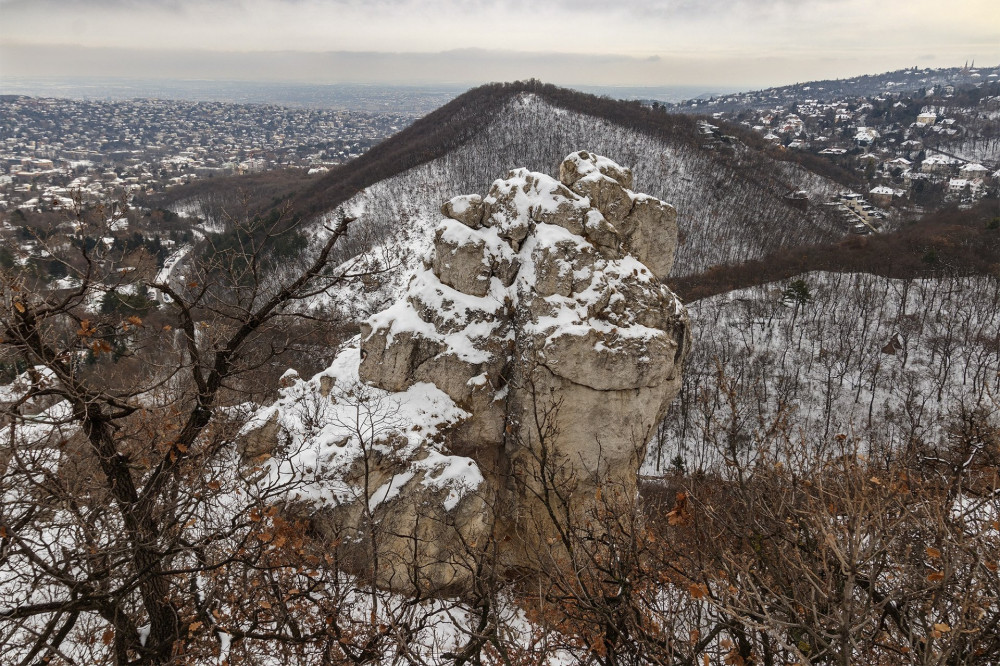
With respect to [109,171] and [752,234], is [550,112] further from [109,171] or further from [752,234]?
[109,171]

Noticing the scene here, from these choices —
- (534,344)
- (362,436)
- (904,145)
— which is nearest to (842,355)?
(534,344)

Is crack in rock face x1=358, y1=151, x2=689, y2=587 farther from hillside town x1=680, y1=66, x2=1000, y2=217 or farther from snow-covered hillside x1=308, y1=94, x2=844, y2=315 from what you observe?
hillside town x1=680, y1=66, x2=1000, y2=217

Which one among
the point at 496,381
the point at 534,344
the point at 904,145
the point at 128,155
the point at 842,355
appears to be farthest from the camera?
the point at 128,155

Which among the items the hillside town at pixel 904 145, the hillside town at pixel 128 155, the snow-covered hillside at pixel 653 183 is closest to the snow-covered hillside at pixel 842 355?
the snow-covered hillside at pixel 653 183

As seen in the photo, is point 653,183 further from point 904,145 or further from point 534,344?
point 904,145

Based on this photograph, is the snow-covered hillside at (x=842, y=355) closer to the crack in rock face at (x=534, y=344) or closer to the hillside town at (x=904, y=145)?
the crack in rock face at (x=534, y=344)

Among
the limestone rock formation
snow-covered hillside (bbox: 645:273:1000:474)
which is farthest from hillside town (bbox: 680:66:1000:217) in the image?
the limestone rock formation

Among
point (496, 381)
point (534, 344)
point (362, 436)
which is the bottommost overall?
point (362, 436)
